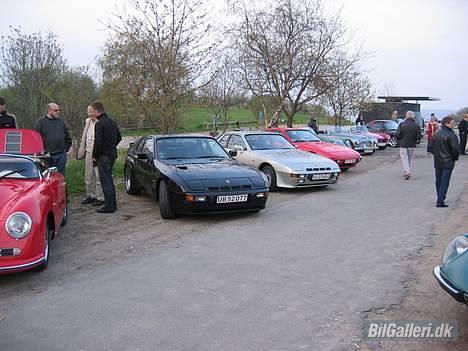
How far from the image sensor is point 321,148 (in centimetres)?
1351

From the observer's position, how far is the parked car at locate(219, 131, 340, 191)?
10.3m

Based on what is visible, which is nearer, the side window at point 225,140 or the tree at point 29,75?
the side window at point 225,140

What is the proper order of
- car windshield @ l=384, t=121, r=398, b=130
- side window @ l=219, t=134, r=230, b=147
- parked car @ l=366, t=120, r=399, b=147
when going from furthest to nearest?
car windshield @ l=384, t=121, r=398, b=130
parked car @ l=366, t=120, r=399, b=147
side window @ l=219, t=134, r=230, b=147

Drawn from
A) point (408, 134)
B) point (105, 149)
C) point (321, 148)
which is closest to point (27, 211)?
point (105, 149)

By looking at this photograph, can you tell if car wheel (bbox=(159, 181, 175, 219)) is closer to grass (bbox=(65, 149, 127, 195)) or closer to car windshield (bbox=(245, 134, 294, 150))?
grass (bbox=(65, 149, 127, 195))

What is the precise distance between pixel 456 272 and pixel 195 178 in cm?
457

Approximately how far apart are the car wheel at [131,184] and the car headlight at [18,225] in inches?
200

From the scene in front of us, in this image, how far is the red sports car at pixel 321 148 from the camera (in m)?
13.4

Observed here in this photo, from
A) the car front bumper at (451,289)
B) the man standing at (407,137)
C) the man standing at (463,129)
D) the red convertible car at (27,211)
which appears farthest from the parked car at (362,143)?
the car front bumper at (451,289)

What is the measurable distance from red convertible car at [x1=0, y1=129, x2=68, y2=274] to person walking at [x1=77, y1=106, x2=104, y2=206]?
2060mm

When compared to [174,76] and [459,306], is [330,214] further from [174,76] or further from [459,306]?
[174,76]

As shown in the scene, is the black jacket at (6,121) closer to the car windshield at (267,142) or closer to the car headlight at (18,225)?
the car headlight at (18,225)

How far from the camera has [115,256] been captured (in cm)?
568

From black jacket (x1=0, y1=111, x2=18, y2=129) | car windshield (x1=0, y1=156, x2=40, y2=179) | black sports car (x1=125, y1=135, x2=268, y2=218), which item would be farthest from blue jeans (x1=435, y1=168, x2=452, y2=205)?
black jacket (x1=0, y1=111, x2=18, y2=129)
